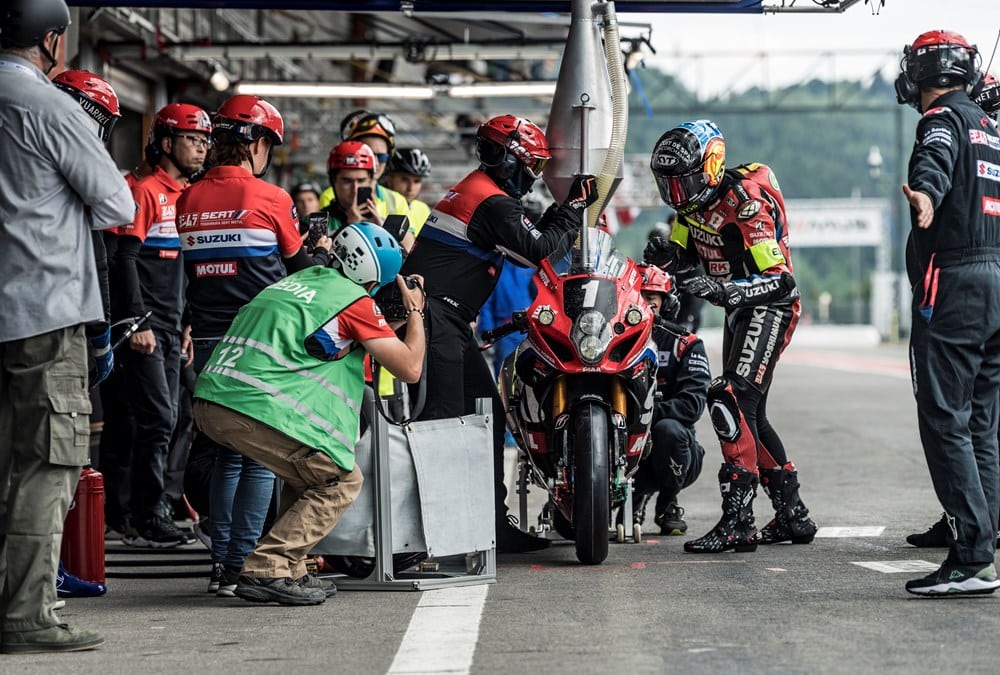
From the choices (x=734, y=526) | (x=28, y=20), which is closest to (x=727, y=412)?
(x=734, y=526)

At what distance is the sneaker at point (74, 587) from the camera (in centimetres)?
697

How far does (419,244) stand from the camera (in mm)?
7691

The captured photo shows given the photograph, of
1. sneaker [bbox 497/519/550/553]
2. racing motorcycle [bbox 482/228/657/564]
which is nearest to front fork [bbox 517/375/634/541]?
racing motorcycle [bbox 482/228/657/564]

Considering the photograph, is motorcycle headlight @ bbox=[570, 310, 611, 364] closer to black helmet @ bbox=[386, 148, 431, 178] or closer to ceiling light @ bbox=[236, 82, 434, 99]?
black helmet @ bbox=[386, 148, 431, 178]

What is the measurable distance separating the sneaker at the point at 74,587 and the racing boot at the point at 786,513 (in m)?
3.40

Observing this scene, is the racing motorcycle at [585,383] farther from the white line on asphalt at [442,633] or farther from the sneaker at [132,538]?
the sneaker at [132,538]

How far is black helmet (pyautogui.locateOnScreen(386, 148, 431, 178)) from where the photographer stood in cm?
1083

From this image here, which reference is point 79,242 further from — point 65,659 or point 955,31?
point 955,31

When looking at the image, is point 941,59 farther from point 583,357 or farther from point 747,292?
point 583,357

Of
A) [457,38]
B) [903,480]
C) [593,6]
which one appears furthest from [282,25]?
[593,6]

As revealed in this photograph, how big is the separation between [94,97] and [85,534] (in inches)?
81.0

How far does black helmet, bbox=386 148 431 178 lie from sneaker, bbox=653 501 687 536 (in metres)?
3.04

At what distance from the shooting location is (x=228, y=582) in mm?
6867

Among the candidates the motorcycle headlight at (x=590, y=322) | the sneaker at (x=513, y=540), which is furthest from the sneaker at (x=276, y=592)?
the sneaker at (x=513, y=540)
